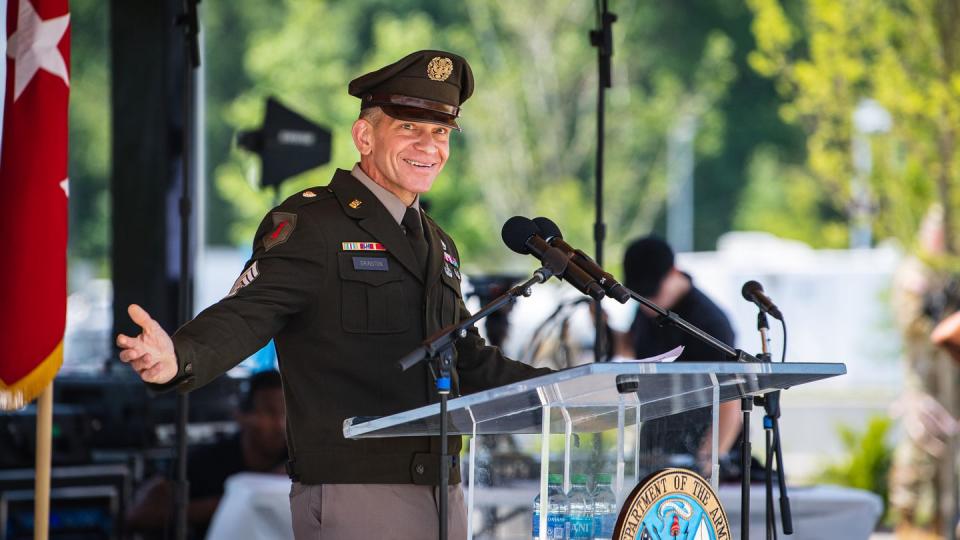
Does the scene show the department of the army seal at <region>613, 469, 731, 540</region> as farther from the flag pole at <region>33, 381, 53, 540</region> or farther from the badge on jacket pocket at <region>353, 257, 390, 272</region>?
the flag pole at <region>33, 381, 53, 540</region>

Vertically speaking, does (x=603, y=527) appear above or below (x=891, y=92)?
below

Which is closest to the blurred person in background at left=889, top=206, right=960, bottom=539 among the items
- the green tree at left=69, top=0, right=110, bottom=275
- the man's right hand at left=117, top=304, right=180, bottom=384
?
the man's right hand at left=117, top=304, right=180, bottom=384

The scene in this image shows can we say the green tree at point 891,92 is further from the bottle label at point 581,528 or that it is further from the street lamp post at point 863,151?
the bottle label at point 581,528

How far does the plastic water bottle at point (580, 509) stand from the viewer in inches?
101

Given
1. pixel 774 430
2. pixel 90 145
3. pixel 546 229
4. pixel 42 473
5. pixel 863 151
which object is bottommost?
pixel 42 473

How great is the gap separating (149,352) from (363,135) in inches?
34.1

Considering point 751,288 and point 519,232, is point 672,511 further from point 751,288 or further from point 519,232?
point 751,288

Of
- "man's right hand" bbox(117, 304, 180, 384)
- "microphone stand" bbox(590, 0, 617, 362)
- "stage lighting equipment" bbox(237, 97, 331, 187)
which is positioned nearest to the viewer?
"man's right hand" bbox(117, 304, 180, 384)

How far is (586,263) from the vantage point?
2.57 meters

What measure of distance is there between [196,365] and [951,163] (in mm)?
7210

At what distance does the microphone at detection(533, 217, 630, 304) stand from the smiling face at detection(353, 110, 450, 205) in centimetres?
39

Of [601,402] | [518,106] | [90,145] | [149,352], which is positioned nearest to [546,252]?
[601,402]

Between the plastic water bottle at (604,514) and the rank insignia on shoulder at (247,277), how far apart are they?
0.82m

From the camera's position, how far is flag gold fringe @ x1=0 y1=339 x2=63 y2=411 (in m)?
3.47
